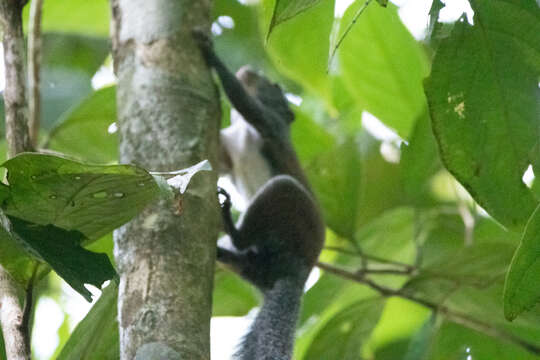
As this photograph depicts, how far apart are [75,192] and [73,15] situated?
5.69 feet

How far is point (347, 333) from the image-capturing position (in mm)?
2492

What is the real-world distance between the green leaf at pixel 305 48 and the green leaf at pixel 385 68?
0.60 feet

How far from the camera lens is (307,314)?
2826mm

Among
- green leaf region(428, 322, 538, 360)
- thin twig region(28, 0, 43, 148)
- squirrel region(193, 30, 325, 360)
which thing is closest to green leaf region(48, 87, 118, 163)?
thin twig region(28, 0, 43, 148)

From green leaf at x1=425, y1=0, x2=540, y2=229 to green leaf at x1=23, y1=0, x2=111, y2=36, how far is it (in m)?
1.71

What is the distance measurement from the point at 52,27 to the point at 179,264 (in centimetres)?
170

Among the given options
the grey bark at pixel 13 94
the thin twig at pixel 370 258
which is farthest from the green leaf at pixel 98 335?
the thin twig at pixel 370 258

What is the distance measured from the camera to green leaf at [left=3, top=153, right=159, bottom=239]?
1.31 metres

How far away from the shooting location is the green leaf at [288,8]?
137 centimetres

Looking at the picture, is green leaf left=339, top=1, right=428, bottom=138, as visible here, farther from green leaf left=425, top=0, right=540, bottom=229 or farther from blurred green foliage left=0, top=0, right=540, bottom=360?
green leaf left=425, top=0, right=540, bottom=229

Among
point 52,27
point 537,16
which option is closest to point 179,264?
point 537,16

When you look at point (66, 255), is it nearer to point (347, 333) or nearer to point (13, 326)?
point (13, 326)

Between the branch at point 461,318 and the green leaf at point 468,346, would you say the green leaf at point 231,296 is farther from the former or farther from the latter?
the green leaf at point 468,346

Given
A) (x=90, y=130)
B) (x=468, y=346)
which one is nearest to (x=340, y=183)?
(x=468, y=346)
